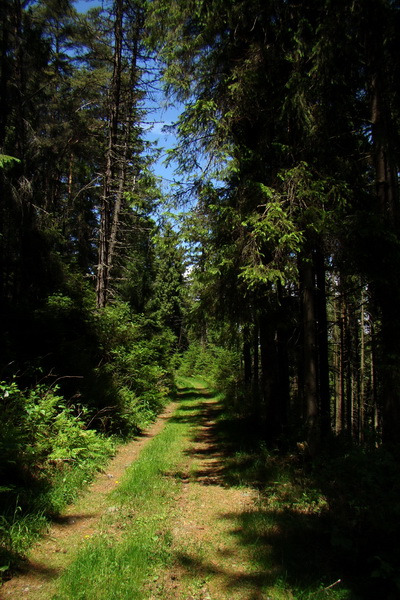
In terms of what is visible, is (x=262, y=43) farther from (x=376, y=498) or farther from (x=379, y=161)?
(x=376, y=498)

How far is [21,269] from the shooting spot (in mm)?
10875

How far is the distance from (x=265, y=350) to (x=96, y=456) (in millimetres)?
4501

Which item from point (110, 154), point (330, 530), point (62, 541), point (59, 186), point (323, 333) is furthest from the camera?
point (59, 186)

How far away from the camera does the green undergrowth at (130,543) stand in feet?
11.2

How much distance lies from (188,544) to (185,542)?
0.07 metres

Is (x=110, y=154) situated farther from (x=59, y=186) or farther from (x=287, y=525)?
(x=287, y=525)

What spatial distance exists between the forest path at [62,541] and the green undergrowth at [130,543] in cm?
14

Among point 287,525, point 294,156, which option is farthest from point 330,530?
point 294,156

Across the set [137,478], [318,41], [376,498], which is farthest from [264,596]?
[318,41]

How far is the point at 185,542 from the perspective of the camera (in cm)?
440

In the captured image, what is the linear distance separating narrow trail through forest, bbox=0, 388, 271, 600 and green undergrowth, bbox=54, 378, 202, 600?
109mm

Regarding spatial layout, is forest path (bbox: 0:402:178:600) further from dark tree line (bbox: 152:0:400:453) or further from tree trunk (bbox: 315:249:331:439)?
tree trunk (bbox: 315:249:331:439)

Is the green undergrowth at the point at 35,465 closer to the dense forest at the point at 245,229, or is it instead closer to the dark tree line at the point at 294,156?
the dense forest at the point at 245,229

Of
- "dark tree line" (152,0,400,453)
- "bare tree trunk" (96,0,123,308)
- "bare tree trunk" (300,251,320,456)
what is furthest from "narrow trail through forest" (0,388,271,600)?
"bare tree trunk" (96,0,123,308)
